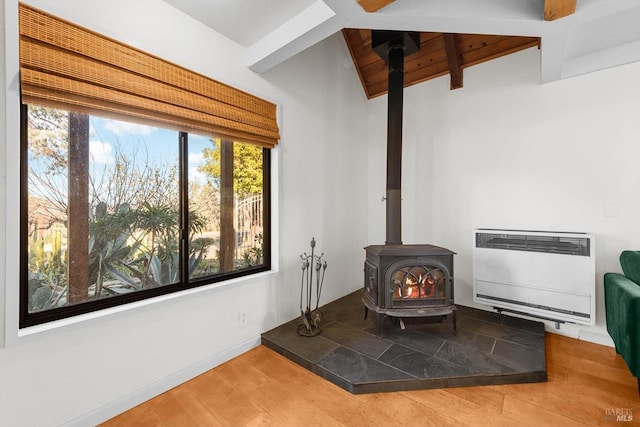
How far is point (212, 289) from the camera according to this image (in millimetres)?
2012

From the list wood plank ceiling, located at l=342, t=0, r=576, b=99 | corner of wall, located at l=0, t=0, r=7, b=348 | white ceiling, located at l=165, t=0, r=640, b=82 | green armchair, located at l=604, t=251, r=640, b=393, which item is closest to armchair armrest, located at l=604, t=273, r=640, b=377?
green armchair, located at l=604, t=251, r=640, b=393

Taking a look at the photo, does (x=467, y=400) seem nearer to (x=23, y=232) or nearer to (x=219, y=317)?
(x=219, y=317)

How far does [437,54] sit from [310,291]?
9.43 ft

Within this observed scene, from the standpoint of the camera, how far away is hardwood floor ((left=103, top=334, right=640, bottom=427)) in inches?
59.9

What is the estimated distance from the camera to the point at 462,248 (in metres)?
3.02

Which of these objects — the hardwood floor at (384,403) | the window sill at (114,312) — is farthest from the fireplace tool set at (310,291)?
the window sill at (114,312)

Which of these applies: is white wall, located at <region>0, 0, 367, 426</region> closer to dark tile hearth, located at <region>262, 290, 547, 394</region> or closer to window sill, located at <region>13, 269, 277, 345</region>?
window sill, located at <region>13, 269, 277, 345</region>

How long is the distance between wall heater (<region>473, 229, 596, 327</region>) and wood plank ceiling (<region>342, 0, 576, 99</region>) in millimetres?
1749

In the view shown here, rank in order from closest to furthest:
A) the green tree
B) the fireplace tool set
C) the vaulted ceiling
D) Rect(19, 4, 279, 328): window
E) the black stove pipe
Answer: Rect(19, 4, 279, 328): window → the vaulted ceiling → the green tree → the fireplace tool set → the black stove pipe

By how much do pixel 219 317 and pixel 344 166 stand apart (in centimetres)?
211

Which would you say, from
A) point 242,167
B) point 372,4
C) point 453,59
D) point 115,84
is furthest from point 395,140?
point 115,84

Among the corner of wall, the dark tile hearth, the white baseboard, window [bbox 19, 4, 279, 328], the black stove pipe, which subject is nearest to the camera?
the corner of wall

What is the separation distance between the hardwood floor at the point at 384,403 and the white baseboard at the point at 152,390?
0.04 metres

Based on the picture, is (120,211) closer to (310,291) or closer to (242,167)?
(242,167)
